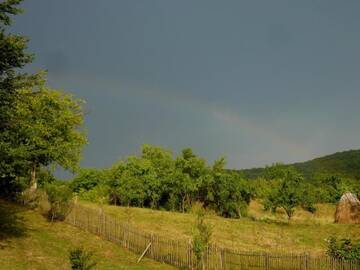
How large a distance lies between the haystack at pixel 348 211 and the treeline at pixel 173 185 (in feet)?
53.2

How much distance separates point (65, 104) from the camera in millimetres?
46125

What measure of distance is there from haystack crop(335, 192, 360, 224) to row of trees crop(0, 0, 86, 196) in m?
32.9

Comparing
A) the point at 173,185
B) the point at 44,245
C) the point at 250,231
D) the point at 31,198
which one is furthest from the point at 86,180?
the point at 44,245

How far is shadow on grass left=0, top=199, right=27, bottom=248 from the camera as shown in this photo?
99.8ft

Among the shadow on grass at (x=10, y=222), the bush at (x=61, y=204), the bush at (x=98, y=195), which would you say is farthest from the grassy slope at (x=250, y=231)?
the bush at (x=98, y=195)

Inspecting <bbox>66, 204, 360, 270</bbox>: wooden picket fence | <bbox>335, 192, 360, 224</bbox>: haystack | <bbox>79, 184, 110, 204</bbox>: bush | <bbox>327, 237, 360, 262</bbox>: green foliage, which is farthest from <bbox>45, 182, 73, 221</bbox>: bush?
<bbox>335, 192, 360, 224</bbox>: haystack

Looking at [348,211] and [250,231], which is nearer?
[250,231]

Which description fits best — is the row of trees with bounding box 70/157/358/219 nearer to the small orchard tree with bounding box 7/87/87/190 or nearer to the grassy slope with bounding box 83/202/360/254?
the grassy slope with bounding box 83/202/360/254

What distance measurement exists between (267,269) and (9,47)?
19448 mm

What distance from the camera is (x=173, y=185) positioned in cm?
6706

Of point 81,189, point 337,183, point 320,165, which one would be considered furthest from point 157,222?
point 320,165

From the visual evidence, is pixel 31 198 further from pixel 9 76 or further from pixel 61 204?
pixel 9 76

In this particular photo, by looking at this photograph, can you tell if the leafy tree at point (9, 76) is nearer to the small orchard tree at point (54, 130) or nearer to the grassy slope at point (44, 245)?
the grassy slope at point (44, 245)

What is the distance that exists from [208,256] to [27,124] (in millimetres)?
13532
